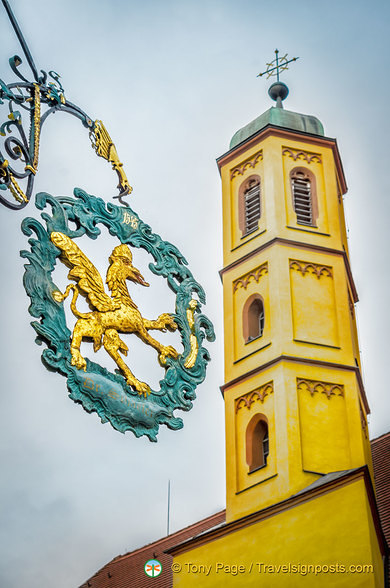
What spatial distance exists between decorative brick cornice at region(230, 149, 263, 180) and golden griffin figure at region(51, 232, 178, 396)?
13.7ft

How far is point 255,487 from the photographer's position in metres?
18.2

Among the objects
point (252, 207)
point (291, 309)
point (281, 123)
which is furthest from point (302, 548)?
point (281, 123)

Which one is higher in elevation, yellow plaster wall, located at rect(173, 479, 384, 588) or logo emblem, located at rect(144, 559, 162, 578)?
logo emblem, located at rect(144, 559, 162, 578)

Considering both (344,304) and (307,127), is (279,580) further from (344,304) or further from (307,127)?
(307,127)

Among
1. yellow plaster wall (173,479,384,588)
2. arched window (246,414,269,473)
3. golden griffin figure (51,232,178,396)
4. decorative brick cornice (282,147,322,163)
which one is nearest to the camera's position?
yellow plaster wall (173,479,384,588)

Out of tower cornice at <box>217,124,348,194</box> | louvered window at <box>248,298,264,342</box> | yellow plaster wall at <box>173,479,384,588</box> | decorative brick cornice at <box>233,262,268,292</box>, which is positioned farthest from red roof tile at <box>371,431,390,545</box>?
tower cornice at <box>217,124,348,194</box>

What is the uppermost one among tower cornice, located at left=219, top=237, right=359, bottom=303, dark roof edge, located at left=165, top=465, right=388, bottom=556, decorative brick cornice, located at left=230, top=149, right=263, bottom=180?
decorative brick cornice, located at left=230, top=149, right=263, bottom=180

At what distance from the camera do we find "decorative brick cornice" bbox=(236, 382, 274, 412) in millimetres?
18906

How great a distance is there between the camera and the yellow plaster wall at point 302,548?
15805 mm

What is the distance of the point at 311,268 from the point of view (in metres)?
20.3

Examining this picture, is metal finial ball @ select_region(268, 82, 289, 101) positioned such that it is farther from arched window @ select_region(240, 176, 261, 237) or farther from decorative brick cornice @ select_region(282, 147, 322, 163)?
arched window @ select_region(240, 176, 261, 237)

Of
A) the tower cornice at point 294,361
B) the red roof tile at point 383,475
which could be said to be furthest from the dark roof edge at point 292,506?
the tower cornice at point 294,361

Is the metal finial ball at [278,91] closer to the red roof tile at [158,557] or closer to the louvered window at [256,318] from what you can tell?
the louvered window at [256,318]

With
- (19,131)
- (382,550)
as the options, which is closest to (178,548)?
(382,550)
